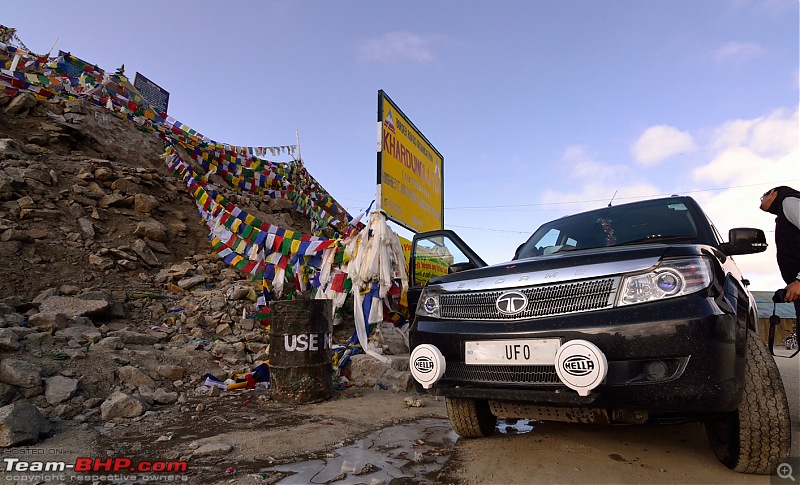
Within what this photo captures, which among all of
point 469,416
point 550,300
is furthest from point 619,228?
point 469,416

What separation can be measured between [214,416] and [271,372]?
0.80m

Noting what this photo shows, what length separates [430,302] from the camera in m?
2.88

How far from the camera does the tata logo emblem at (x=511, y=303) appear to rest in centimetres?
232

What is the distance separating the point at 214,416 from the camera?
12.4ft

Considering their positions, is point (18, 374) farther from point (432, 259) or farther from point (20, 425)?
point (432, 259)

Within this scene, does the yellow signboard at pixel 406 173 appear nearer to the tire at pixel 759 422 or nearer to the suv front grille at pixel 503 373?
the suv front grille at pixel 503 373

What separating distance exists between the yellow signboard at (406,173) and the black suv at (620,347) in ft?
13.2

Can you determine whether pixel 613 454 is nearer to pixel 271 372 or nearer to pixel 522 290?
pixel 522 290

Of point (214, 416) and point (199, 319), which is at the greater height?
point (199, 319)

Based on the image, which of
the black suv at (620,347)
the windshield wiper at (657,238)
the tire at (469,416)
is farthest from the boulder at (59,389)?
the windshield wiper at (657,238)

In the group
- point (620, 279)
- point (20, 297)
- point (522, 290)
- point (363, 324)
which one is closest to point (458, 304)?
point (522, 290)

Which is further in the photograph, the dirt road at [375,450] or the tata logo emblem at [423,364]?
the tata logo emblem at [423,364]

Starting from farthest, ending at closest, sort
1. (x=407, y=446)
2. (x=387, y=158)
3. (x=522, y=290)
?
(x=387, y=158)
(x=407, y=446)
(x=522, y=290)

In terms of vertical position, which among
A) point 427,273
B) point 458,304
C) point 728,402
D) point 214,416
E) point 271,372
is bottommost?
point 214,416
